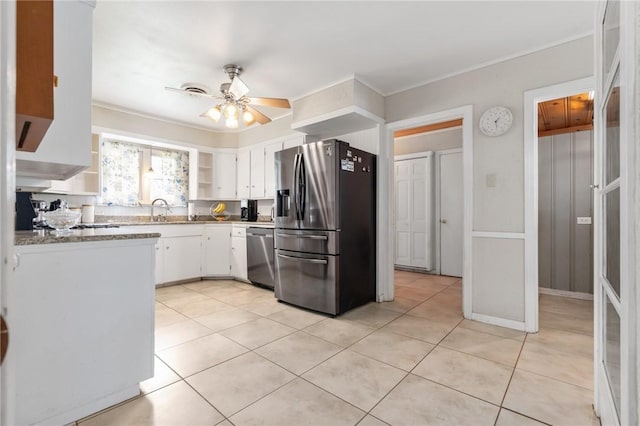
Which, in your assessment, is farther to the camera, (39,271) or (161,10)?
(161,10)

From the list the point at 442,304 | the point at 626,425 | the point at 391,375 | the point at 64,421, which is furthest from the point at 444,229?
the point at 64,421

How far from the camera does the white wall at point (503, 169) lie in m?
2.56

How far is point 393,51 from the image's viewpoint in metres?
2.64

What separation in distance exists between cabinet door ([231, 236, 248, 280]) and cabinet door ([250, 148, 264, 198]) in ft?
2.65

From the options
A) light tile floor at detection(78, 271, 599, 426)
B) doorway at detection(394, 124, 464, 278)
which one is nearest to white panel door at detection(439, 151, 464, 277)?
doorway at detection(394, 124, 464, 278)

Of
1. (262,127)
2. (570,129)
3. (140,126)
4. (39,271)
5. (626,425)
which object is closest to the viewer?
(626,425)

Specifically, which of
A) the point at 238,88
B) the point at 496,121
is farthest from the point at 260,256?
the point at 496,121

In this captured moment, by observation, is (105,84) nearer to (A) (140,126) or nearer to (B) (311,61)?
(A) (140,126)

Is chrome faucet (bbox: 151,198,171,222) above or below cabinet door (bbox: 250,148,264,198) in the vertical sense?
below

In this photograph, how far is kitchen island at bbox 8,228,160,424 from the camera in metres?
1.33

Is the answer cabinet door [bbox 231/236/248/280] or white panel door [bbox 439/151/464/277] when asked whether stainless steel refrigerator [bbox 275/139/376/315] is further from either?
white panel door [bbox 439/151/464/277]

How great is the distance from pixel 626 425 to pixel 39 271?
7.21 ft

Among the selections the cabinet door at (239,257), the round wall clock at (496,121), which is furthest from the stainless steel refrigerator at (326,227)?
the round wall clock at (496,121)

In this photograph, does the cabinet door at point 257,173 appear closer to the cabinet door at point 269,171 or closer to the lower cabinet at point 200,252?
the cabinet door at point 269,171
